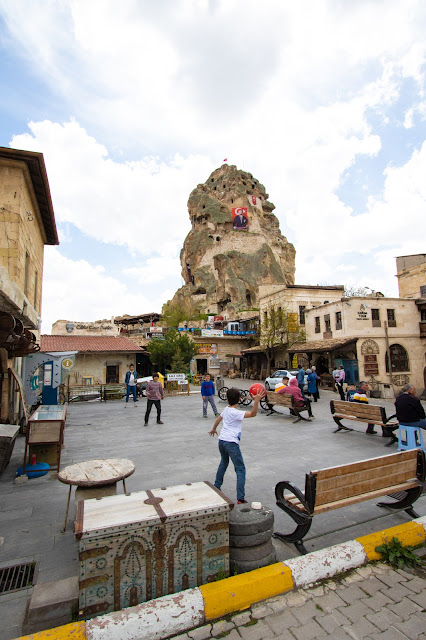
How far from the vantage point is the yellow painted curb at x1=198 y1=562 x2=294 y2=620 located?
2521 millimetres

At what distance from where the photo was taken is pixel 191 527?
2.61m

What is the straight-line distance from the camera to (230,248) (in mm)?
63688

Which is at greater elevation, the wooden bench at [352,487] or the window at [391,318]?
the window at [391,318]

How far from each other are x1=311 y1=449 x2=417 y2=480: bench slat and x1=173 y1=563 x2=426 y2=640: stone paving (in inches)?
33.1

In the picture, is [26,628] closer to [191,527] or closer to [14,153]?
[191,527]

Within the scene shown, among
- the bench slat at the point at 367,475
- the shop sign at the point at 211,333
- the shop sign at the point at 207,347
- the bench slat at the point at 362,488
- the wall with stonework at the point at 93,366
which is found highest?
the shop sign at the point at 211,333

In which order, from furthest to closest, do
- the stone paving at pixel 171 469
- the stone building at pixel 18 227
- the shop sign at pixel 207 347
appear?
1. the shop sign at pixel 207 347
2. the stone building at pixel 18 227
3. the stone paving at pixel 171 469

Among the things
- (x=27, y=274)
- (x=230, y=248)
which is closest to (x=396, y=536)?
(x=27, y=274)

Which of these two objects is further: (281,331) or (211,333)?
(211,333)

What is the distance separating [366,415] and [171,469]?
470cm

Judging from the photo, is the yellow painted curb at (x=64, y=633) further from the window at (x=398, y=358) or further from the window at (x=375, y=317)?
the window at (x=398, y=358)

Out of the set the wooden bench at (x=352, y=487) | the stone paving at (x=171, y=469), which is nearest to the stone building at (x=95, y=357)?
the stone paving at (x=171, y=469)

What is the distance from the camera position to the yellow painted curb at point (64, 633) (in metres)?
2.20

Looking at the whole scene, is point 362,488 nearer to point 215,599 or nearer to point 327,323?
point 215,599
